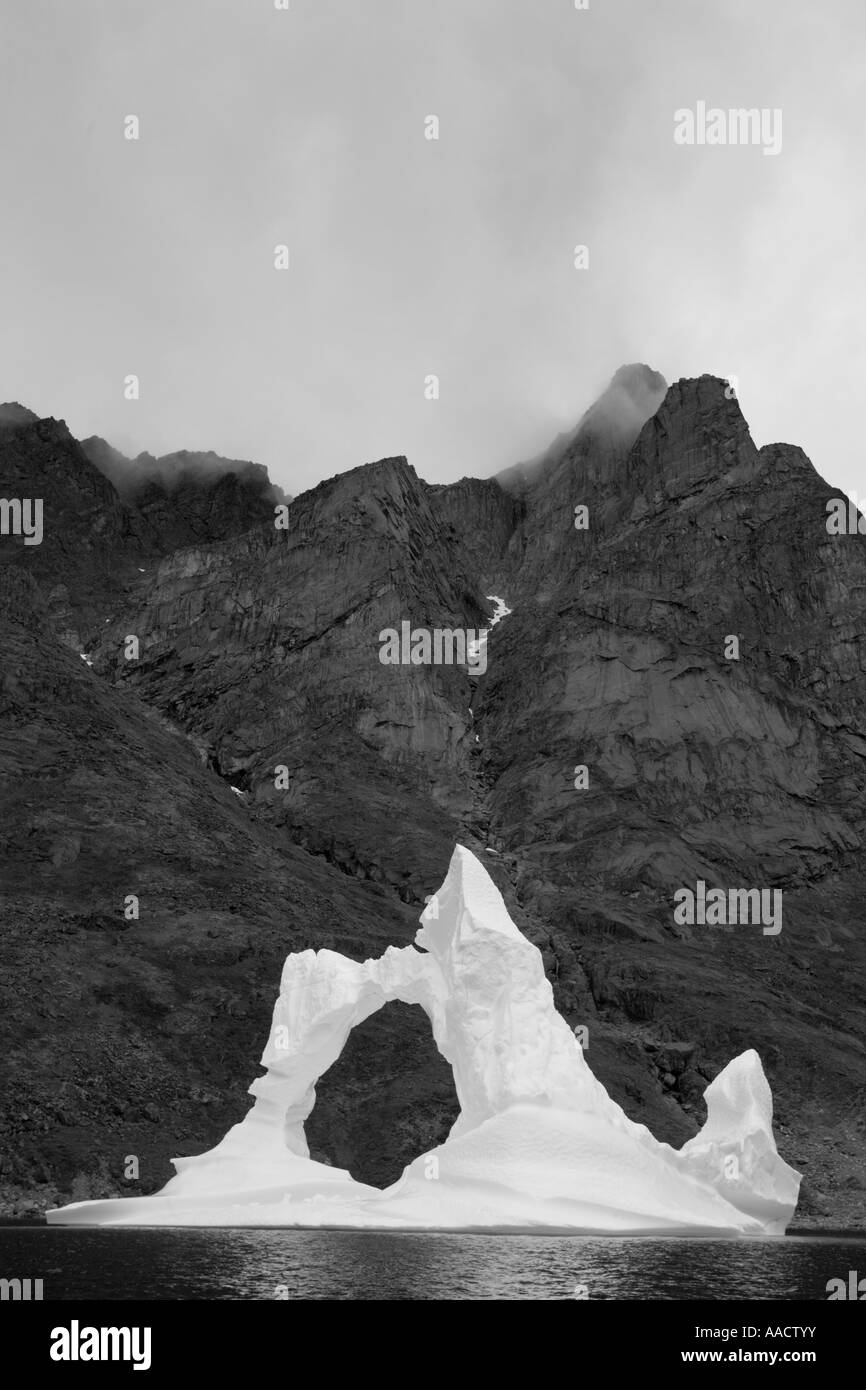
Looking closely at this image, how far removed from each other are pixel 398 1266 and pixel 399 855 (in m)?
112

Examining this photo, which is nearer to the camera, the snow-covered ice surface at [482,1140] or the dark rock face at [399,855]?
the snow-covered ice surface at [482,1140]

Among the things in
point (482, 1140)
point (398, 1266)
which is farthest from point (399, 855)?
point (398, 1266)

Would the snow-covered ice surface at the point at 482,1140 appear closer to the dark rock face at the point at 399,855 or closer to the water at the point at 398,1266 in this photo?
the water at the point at 398,1266

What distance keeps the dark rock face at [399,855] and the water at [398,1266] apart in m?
32.0

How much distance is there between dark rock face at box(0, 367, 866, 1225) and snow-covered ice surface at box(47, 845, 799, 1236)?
2160 cm

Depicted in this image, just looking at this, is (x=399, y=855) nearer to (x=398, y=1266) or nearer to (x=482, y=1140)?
(x=482, y=1140)

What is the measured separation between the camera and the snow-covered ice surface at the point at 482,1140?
54688mm

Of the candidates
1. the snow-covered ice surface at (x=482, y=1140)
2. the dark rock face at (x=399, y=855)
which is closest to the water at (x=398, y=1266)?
the snow-covered ice surface at (x=482, y=1140)

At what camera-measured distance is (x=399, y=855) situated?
505 ft

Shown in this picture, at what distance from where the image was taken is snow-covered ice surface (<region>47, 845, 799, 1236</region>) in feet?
179

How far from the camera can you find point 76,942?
4220 inches

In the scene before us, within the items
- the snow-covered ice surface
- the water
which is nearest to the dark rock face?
the snow-covered ice surface

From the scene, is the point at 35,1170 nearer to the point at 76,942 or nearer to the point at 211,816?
the point at 76,942
